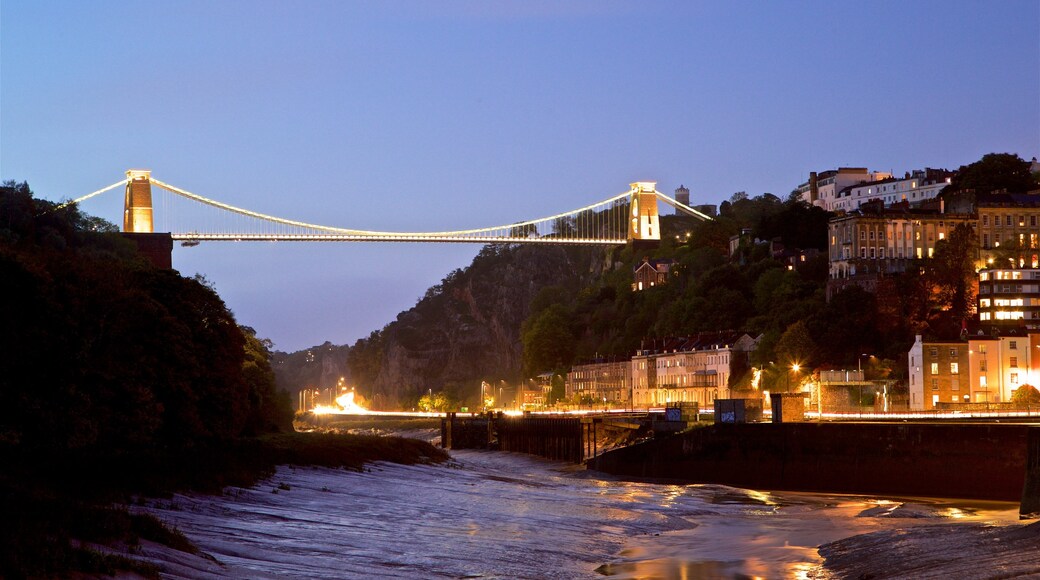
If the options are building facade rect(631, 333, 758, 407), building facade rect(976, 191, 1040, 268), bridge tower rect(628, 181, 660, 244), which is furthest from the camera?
bridge tower rect(628, 181, 660, 244)

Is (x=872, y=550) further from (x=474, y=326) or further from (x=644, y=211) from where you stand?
(x=474, y=326)

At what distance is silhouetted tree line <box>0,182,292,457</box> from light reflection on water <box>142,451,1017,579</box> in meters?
4.31

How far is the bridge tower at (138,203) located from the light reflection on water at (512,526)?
80334 mm

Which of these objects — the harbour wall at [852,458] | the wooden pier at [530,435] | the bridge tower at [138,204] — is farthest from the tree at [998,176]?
the harbour wall at [852,458]

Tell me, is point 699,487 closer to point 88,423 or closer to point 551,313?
point 88,423

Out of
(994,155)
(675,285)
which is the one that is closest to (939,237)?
(994,155)

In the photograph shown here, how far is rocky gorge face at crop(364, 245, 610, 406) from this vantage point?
176500 millimetres

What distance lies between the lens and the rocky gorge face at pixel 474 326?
579ft

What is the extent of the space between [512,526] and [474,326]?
15656cm

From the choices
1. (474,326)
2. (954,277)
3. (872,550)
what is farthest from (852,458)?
(474,326)

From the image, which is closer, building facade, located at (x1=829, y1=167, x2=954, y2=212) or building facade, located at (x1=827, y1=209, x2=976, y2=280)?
building facade, located at (x1=827, y1=209, x2=976, y2=280)

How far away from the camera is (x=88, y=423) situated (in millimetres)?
31203

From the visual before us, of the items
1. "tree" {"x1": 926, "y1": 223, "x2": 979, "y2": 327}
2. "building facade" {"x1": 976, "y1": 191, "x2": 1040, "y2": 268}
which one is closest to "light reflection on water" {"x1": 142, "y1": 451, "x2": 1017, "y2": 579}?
"tree" {"x1": 926, "y1": 223, "x2": 979, "y2": 327}

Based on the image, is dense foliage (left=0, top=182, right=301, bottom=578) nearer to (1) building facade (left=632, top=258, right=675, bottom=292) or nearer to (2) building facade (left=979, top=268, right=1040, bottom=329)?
(2) building facade (left=979, top=268, right=1040, bottom=329)
